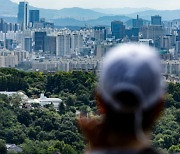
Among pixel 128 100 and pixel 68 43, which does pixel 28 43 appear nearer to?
pixel 68 43

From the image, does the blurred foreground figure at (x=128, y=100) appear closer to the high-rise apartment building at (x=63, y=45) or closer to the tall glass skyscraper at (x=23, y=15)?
the high-rise apartment building at (x=63, y=45)

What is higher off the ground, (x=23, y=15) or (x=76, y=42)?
(x=23, y=15)

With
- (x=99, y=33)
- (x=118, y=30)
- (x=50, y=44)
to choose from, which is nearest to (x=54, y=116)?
(x=50, y=44)

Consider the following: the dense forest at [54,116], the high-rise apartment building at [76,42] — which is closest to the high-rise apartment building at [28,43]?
the high-rise apartment building at [76,42]

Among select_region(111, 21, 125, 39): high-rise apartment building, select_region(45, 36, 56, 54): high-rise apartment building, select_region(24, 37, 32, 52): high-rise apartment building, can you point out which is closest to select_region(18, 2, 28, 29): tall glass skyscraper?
select_region(111, 21, 125, 39): high-rise apartment building

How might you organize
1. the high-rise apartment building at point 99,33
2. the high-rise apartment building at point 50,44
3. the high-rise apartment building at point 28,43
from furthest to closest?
the high-rise apartment building at point 99,33 → the high-rise apartment building at point 28,43 → the high-rise apartment building at point 50,44
